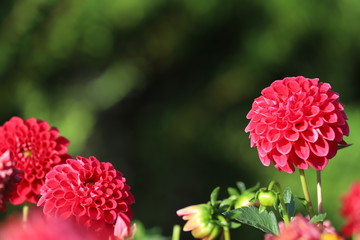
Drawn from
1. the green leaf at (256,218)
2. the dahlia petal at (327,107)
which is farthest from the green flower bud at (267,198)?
the dahlia petal at (327,107)

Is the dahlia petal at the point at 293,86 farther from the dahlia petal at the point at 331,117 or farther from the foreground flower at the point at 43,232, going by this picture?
the foreground flower at the point at 43,232

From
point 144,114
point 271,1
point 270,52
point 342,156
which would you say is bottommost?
point 342,156

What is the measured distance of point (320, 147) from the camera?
68 centimetres

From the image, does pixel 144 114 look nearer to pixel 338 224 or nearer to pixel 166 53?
pixel 166 53

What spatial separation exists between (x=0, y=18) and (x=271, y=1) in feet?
3.45

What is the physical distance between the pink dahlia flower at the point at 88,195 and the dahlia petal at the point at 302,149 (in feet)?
0.56

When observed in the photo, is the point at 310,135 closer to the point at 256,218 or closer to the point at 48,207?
the point at 256,218

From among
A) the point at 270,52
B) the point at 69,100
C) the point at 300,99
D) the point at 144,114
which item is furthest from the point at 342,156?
the point at 300,99

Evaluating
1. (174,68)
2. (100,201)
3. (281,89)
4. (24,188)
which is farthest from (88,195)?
(174,68)

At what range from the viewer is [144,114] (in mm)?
3059

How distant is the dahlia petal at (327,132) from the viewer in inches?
26.7

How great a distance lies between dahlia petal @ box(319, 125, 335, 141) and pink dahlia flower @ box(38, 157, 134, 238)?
0.20m

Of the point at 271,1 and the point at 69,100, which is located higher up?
the point at 271,1

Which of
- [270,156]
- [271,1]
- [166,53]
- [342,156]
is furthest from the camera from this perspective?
[166,53]
